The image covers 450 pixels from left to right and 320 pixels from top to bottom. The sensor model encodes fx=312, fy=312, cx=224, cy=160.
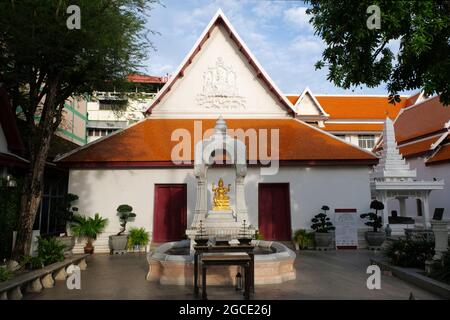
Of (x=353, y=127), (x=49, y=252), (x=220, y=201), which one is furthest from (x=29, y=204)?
(x=353, y=127)

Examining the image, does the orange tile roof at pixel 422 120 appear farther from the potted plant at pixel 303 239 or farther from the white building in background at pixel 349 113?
the potted plant at pixel 303 239

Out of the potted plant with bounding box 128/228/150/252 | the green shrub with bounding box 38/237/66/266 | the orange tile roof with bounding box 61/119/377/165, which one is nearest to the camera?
the green shrub with bounding box 38/237/66/266

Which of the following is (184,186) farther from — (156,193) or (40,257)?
(40,257)

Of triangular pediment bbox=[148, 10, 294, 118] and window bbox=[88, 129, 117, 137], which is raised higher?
window bbox=[88, 129, 117, 137]

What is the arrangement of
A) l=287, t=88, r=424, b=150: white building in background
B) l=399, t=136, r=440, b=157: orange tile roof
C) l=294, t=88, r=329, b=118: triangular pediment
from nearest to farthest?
l=399, t=136, r=440, b=157: orange tile roof
l=294, t=88, r=329, b=118: triangular pediment
l=287, t=88, r=424, b=150: white building in background

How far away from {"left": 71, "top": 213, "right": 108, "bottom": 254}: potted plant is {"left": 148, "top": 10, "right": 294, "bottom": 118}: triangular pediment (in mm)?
6259

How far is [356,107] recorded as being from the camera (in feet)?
97.1

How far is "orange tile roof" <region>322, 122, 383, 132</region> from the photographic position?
2762 centimetres

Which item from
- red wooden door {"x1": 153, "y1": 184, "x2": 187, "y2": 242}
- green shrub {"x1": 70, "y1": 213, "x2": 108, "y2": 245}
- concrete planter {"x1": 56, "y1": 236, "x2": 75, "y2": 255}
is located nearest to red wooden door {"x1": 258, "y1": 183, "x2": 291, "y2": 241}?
red wooden door {"x1": 153, "y1": 184, "x2": 187, "y2": 242}

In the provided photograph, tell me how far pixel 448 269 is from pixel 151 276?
272 inches

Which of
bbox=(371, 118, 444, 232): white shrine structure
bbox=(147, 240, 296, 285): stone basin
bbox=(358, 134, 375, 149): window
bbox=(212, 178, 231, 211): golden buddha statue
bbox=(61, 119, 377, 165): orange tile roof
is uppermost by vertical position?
bbox=(358, 134, 375, 149): window

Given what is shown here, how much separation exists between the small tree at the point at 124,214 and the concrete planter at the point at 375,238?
10040 mm

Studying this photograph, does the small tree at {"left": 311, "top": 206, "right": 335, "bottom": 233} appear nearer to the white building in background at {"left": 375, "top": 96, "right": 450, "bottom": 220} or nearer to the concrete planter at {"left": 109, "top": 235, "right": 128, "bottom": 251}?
the white building in background at {"left": 375, "top": 96, "right": 450, "bottom": 220}

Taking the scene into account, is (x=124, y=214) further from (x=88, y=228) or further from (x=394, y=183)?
(x=394, y=183)
